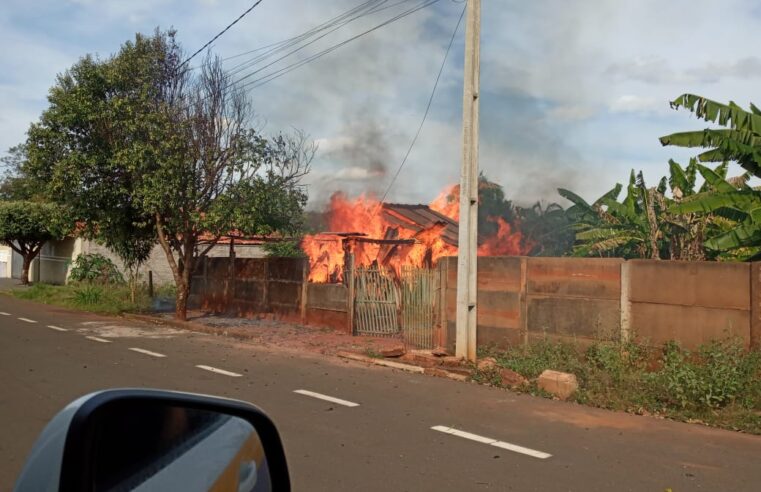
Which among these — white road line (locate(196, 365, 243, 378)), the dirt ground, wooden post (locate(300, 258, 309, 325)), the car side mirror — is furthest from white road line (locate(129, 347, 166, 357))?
the car side mirror

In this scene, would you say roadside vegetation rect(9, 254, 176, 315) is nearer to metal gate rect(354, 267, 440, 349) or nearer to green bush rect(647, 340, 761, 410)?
metal gate rect(354, 267, 440, 349)

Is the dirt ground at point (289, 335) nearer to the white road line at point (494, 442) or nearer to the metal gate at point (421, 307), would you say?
the metal gate at point (421, 307)

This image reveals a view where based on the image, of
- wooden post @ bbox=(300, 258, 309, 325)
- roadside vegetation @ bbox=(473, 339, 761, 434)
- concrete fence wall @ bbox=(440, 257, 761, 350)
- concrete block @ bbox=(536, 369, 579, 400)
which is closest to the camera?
roadside vegetation @ bbox=(473, 339, 761, 434)

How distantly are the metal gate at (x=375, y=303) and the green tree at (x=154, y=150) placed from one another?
320 centimetres

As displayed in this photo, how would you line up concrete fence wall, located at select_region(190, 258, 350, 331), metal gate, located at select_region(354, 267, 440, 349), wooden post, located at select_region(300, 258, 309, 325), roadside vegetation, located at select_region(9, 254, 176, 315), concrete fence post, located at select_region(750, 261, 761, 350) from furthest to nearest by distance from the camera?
roadside vegetation, located at select_region(9, 254, 176, 315) → wooden post, located at select_region(300, 258, 309, 325) → concrete fence wall, located at select_region(190, 258, 350, 331) → metal gate, located at select_region(354, 267, 440, 349) → concrete fence post, located at select_region(750, 261, 761, 350)

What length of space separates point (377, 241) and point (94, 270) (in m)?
17.3

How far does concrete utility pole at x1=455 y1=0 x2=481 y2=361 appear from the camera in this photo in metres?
11.4

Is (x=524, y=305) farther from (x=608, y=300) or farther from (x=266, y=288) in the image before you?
(x=266, y=288)

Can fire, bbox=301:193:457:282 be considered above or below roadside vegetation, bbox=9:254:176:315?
above

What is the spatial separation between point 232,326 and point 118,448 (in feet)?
52.6

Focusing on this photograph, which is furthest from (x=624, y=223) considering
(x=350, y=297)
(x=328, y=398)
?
(x=328, y=398)

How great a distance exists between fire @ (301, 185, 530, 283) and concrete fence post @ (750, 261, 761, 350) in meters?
8.50

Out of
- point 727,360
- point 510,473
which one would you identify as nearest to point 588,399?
point 727,360

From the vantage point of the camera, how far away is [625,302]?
33.6ft
